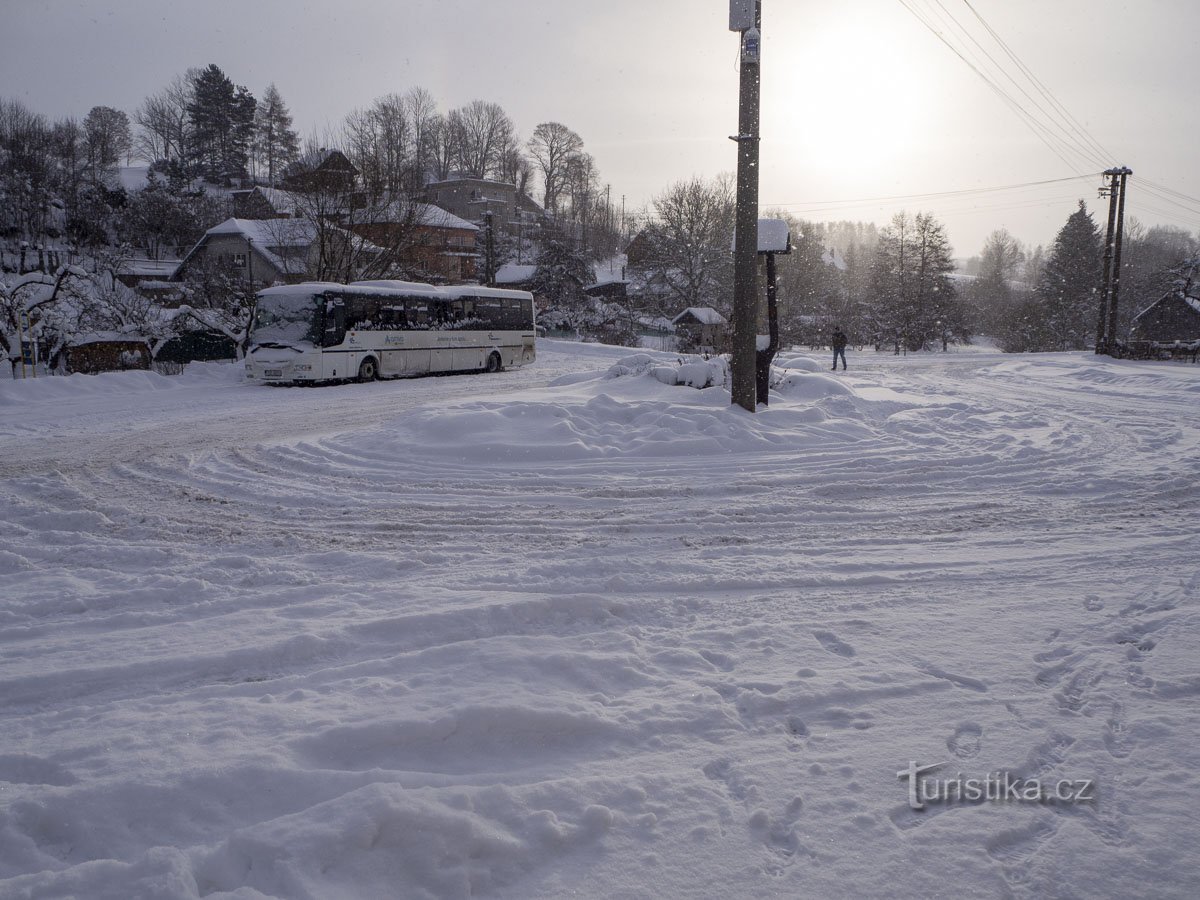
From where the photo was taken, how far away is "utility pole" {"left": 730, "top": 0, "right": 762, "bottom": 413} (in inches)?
476

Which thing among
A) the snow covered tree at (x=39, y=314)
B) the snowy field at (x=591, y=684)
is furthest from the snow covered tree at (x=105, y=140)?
the snowy field at (x=591, y=684)

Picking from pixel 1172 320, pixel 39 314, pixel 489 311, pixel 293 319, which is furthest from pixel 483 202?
pixel 39 314

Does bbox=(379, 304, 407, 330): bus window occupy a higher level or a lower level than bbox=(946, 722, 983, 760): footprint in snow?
higher

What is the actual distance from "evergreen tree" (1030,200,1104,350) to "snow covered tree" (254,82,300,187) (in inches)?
2715

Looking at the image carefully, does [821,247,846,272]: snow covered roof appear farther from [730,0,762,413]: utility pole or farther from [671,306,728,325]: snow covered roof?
[730,0,762,413]: utility pole

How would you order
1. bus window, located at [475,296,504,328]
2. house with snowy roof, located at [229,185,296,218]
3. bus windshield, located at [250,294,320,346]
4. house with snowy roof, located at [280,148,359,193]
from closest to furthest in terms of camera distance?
1. bus windshield, located at [250,294,320,346]
2. bus window, located at [475,296,504,328]
3. house with snowy roof, located at [280,148,359,193]
4. house with snowy roof, located at [229,185,296,218]

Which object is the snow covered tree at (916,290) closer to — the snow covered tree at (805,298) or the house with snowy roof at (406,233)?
the snow covered tree at (805,298)

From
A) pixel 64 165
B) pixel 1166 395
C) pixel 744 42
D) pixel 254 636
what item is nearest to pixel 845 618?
pixel 254 636

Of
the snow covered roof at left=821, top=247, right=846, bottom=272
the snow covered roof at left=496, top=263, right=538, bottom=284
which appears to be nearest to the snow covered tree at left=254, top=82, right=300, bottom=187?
the snow covered roof at left=496, top=263, right=538, bottom=284

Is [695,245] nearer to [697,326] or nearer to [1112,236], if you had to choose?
[697,326]

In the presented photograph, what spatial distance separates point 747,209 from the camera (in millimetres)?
12648

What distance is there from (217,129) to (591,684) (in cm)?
8697

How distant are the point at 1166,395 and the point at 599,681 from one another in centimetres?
2146

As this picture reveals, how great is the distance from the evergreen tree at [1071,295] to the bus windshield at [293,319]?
2150 inches
